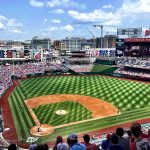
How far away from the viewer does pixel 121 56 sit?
95.3 m

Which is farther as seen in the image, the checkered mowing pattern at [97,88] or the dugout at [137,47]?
the dugout at [137,47]

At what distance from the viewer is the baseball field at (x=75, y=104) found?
38.7 meters

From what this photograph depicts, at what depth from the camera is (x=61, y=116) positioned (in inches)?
1670

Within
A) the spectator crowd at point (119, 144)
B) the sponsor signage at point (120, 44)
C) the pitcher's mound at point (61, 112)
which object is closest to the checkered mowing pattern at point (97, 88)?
the pitcher's mound at point (61, 112)

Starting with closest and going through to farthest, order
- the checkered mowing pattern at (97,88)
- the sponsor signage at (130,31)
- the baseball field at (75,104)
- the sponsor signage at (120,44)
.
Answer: the baseball field at (75,104) → the checkered mowing pattern at (97,88) → the sponsor signage at (120,44) → the sponsor signage at (130,31)

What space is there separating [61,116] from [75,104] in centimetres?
766

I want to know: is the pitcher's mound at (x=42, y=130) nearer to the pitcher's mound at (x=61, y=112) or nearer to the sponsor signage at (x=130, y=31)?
the pitcher's mound at (x=61, y=112)

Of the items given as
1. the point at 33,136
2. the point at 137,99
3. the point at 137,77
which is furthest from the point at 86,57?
the point at 33,136

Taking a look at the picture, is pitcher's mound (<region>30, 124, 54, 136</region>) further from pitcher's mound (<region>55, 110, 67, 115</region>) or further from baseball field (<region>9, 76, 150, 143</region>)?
pitcher's mound (<region>55, 110, 67, 115</region>)

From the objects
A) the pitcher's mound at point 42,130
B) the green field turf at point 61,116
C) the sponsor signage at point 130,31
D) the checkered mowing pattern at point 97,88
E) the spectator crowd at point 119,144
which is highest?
the sponsor signage at point 130,31

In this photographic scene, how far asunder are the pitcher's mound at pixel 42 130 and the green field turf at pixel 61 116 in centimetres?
→ 136

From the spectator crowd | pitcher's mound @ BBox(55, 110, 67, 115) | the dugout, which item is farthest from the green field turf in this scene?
the dugout

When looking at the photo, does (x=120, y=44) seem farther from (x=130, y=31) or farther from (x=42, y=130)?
(x=42, y=130)

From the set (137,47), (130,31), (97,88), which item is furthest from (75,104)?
(130,31)
